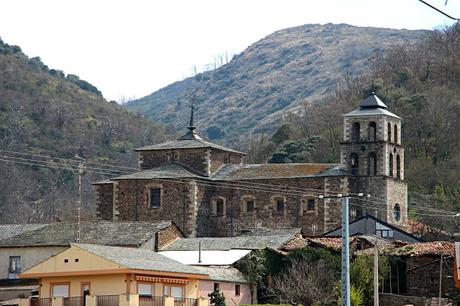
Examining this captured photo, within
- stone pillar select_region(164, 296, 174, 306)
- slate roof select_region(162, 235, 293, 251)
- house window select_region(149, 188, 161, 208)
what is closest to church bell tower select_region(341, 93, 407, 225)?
slate roof select_region(162, 235, 293, 251)

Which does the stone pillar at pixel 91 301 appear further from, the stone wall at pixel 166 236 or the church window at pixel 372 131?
the church window at pixel 372 131

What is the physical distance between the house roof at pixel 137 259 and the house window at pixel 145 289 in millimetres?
690

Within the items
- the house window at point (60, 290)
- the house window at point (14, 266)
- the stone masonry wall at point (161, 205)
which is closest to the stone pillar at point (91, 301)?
the house window at point (60, 290)

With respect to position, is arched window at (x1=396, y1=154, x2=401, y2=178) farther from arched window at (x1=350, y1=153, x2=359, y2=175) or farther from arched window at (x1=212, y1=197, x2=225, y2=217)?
arched window at (x1=212, y1=197, x2=225, y2=217)

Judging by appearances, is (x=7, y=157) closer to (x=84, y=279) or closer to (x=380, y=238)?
(x=380, y=238)

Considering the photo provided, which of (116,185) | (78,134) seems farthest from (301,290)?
(78,134)

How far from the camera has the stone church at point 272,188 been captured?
8294 cm

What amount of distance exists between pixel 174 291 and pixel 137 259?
7.20 ft

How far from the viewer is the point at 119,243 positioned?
71.7m

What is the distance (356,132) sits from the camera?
8588cm

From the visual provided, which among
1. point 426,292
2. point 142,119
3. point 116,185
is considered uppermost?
point 142,119

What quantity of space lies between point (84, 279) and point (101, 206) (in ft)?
104

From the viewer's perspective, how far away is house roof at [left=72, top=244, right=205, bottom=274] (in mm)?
56412

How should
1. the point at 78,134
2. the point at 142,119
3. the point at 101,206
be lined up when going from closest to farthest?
the point at 101,206, the point at 78,134, the point at 142,119
